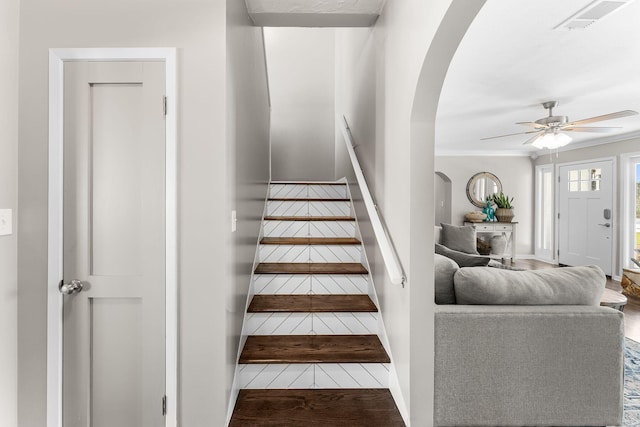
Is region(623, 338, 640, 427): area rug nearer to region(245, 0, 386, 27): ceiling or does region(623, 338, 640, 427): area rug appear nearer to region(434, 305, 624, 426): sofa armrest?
region(434, 305, 624, 426): sofa armrest

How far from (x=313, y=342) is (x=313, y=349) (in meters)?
0.10

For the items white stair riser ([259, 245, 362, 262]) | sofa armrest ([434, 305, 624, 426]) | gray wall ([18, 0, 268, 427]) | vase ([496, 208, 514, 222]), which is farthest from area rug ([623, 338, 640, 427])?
vase ([496, 208, 514, 222])

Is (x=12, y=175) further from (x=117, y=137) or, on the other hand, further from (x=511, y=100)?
(x=511, y=100)

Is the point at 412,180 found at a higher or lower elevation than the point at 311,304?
higher

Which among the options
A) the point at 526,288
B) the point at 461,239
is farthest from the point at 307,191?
the point at 461,239

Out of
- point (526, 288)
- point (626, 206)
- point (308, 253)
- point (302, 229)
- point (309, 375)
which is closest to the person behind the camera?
point (526, 288)

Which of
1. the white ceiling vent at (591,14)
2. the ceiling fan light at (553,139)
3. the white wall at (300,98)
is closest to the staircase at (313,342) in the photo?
the white ceiling vent at (591,14)

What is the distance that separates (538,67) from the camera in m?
3.00

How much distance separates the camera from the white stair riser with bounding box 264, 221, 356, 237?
3.20 m

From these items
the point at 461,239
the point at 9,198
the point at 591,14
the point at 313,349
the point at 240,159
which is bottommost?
the point at 313,349

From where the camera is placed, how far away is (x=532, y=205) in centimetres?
745

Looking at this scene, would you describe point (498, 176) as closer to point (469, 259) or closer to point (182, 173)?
point (469, 259)

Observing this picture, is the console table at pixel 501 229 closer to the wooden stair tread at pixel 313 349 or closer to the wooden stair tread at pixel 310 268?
the wooden stair tread at pixel 310 268

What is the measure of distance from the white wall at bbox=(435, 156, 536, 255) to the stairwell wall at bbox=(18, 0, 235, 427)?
652 cm
